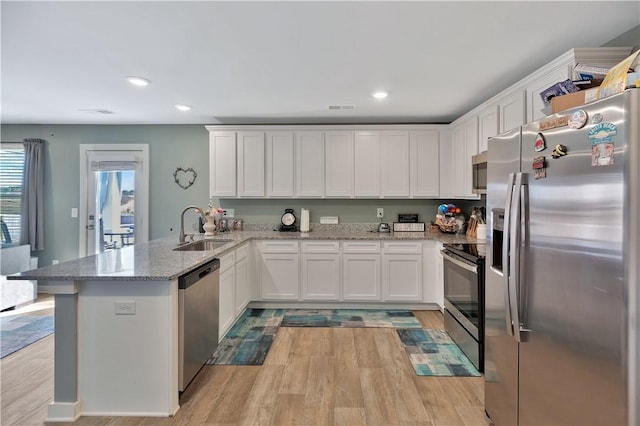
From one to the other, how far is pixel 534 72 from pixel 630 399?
7.69ft

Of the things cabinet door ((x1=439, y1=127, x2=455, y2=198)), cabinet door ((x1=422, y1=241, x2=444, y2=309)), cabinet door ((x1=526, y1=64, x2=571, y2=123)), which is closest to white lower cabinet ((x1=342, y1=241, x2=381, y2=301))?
cabinet door ((x1=422, y1=241, x2=444, y2=309))

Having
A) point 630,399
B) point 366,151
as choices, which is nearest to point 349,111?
point 366,151

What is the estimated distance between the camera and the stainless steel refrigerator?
109cm

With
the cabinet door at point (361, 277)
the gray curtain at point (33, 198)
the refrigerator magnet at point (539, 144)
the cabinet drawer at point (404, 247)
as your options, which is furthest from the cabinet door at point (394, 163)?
the gray curtain at point (33, 198)

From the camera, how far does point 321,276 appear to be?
3996 millimetres

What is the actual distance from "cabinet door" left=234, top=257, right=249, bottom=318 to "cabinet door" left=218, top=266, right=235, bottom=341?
0.12 m

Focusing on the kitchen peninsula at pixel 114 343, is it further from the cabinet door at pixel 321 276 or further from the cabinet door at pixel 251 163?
the cabinet door at pixel 251 163

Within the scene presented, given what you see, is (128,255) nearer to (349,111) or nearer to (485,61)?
(349,111)

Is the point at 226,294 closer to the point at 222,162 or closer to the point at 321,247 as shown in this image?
the point at 321,247

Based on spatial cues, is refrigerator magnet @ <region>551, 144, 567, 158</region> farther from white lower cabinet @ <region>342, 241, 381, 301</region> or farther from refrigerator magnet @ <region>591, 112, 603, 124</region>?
white lower cabinet @ <region>342, 241, 381, 301</region>

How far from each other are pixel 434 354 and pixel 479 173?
6.23ft

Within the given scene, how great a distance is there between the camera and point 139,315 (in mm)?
2012

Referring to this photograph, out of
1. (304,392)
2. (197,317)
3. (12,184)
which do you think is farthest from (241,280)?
(12,184)

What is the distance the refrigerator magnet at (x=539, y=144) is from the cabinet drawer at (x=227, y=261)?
2508 millimetres
